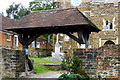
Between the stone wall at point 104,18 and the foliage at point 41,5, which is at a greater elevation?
the foliage at point 41,5

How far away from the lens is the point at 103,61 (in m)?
8.01

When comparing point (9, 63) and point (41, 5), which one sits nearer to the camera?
point (9, 63)

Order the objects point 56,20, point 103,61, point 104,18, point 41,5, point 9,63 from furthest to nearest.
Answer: point 41,5 → point 104,18 → point 9,63 → point 56,20 → point 103,61

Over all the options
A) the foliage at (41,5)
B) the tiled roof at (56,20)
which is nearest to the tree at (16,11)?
the foliage at (41,5)

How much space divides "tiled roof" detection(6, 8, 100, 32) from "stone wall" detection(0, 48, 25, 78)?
1408mm

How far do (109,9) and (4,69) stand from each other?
13.6m

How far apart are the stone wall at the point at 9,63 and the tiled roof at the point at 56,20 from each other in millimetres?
1408

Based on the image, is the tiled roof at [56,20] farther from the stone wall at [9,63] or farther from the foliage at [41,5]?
the foliage at [41,5]

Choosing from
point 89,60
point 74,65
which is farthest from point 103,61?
point 74,65

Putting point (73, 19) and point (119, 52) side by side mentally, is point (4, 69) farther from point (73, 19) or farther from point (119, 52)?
point (119, 52)

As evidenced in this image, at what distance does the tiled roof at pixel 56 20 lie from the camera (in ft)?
29.3

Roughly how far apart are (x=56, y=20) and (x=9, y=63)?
3574 mm

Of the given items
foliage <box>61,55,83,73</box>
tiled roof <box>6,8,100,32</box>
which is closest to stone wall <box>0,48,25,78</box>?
tiled roof <box>6,8,100,32</box>

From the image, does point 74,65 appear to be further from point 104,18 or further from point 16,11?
point 16,11
